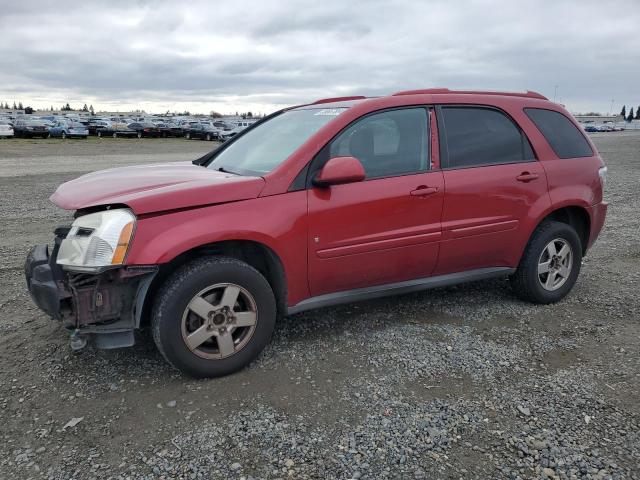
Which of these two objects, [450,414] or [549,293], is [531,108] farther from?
[450,414]

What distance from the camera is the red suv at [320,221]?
3.02m

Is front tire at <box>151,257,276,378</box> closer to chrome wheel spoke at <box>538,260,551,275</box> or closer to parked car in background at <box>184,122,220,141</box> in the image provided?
chrome wheel spoke at <box>538,260,551,275</box>

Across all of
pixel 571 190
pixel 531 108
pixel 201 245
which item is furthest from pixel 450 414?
pixel 531 108

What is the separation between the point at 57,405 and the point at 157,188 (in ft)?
4.57

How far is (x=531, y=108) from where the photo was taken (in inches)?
178

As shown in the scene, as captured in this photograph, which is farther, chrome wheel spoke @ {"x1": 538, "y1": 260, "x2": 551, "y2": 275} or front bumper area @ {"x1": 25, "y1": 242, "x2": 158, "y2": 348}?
chrome wheel spoke @ {"x1": 538, "y1": 260, "x2": 551, "y2": 275}

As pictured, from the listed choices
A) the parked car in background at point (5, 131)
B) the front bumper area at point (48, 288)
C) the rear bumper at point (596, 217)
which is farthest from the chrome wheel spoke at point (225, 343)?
the parked car in background at point (5, 131)

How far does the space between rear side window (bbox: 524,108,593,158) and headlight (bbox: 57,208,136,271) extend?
11.3ft

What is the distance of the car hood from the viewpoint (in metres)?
3.01

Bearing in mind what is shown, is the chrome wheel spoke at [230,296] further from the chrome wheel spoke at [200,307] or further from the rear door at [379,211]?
the rear door at [379,211]

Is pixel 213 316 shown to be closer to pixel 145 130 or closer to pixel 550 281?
pixel 550 281

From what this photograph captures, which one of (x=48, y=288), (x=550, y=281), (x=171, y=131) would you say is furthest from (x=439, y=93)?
(x=171, y=131)

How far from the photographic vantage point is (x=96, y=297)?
9.84 ft

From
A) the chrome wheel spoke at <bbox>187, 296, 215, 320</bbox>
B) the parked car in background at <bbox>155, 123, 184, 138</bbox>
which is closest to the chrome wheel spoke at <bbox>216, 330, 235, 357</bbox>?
the chrome wheel spoke at <bbox>187, 296, 215, 320</bbox>
